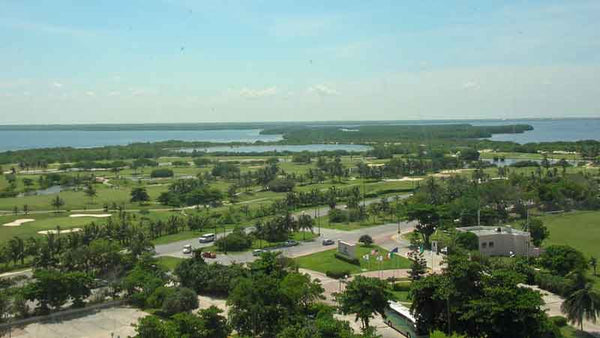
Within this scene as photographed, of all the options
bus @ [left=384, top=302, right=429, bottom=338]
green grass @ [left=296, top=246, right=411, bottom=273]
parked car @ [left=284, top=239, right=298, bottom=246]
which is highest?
bus @ [left=384, top=302, right=429, bottom=338]

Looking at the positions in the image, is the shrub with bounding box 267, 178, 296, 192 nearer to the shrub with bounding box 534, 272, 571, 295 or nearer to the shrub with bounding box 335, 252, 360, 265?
the shrub with bounding box 335, 252, 360, 265

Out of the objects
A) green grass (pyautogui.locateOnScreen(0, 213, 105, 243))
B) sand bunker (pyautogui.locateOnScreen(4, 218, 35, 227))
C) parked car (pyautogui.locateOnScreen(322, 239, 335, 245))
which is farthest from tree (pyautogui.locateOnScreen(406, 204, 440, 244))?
sand bunker (pyautogui.locateOnScreen(4, 218, 35, 227))

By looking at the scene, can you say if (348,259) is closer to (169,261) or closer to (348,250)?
(348,250)

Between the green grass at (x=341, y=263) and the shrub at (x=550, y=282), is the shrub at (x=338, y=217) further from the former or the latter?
the shrub at (x=550, y=282)

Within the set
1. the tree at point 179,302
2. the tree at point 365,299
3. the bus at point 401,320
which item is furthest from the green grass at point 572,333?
the tree at point 179,302

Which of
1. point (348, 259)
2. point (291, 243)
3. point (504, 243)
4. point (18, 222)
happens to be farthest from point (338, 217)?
point (18, 222)
